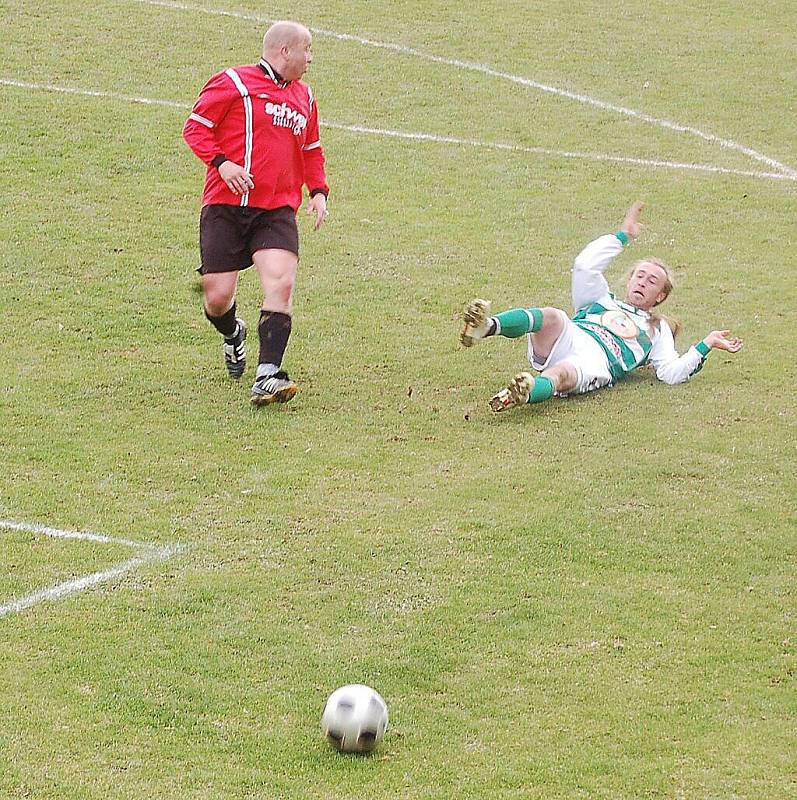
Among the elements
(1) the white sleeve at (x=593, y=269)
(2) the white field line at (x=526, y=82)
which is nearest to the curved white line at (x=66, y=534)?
(1) the white sleeve at (x=593, y=269)

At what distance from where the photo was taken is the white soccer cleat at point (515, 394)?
7.82 meters

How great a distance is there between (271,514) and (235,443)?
99 cm

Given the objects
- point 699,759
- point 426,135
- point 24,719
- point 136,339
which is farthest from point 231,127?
point 426,135

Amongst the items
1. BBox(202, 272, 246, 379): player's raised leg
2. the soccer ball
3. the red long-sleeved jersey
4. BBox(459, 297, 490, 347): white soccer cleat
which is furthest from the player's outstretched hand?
the soccer ball

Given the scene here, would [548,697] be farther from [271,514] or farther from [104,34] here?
[104,34]

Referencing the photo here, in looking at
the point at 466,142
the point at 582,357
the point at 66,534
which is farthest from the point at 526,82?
the point at 66,534

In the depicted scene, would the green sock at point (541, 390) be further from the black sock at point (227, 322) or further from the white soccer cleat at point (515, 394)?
the black sock at point (227, 322)

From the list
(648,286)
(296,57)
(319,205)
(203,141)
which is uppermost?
Result: (296,57)

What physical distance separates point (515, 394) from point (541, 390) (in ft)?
0.71

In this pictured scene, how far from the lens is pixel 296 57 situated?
792 cm

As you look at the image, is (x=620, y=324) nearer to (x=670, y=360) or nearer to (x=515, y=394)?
(x=670, y=360)

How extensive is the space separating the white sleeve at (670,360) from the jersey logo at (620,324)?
0.17 m

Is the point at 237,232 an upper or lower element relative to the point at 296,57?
lower

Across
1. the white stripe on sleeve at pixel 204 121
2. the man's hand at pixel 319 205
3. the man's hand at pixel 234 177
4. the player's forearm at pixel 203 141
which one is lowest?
the man's hand at pixel 319 205
